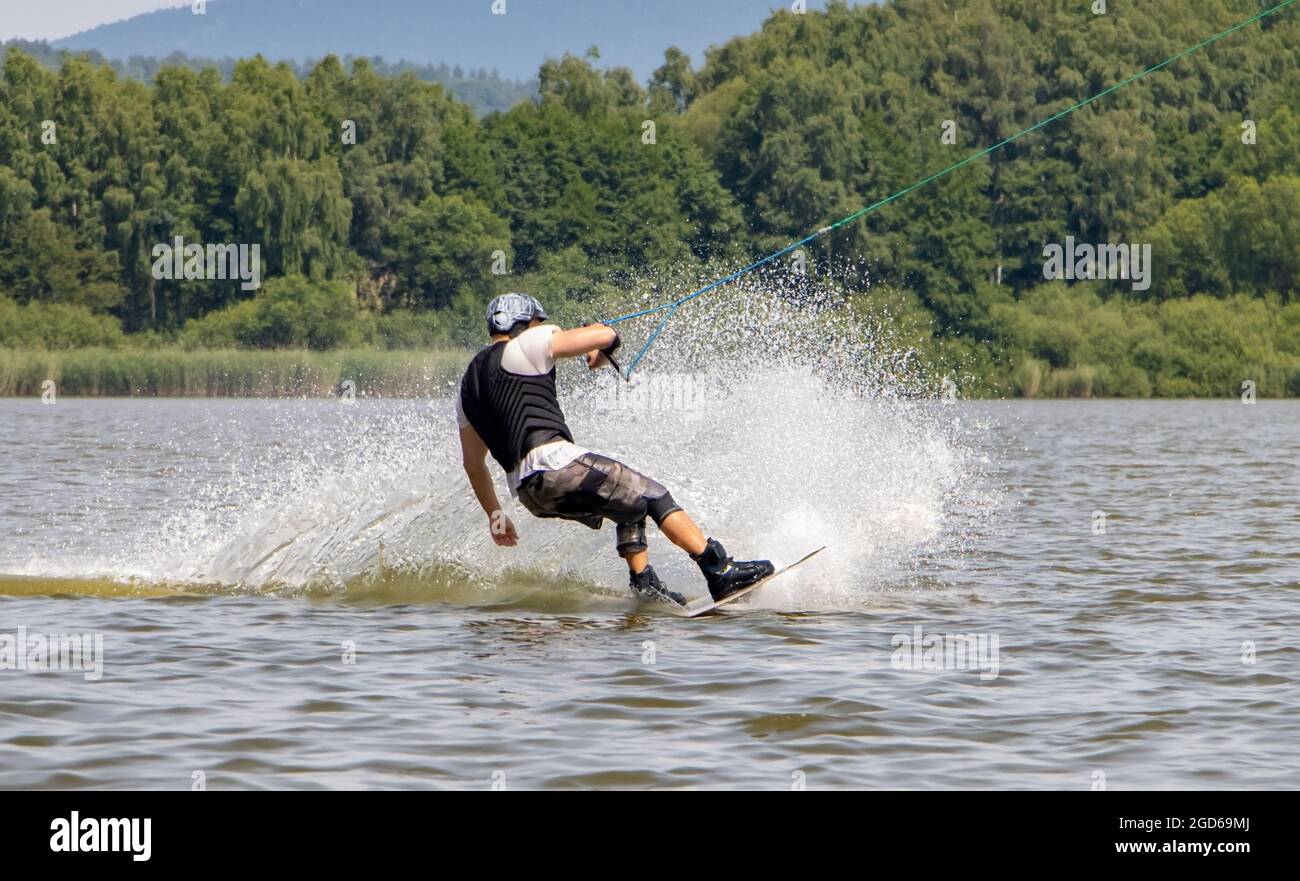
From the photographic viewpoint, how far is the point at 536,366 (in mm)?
10383

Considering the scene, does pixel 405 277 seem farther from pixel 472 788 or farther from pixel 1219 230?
pixel 472 788

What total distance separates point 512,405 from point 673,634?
1.53m

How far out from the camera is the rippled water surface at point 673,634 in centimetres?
727

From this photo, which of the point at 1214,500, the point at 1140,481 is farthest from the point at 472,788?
the point at 1140,481

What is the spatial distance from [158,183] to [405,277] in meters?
10.1

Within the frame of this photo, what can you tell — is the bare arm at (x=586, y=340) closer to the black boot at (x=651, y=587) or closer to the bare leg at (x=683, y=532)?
the bare leg at (x=683, y=532)

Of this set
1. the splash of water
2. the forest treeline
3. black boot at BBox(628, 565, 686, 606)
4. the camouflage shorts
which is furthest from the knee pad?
the forest treeline

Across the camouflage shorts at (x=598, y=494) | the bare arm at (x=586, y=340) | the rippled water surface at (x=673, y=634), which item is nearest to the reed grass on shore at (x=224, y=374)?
the rippled water surface at (x=673, y=634)

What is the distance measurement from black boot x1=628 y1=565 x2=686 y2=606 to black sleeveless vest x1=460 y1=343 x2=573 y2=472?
0.87 m

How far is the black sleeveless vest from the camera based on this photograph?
1043 cm

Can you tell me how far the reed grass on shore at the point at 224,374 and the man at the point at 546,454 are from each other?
39.5 m

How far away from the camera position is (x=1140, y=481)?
23.4 metres

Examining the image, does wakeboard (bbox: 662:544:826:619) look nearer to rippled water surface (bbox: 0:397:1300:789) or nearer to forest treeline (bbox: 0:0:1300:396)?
rippled water surface (bbox: 0:397:1300:789)
